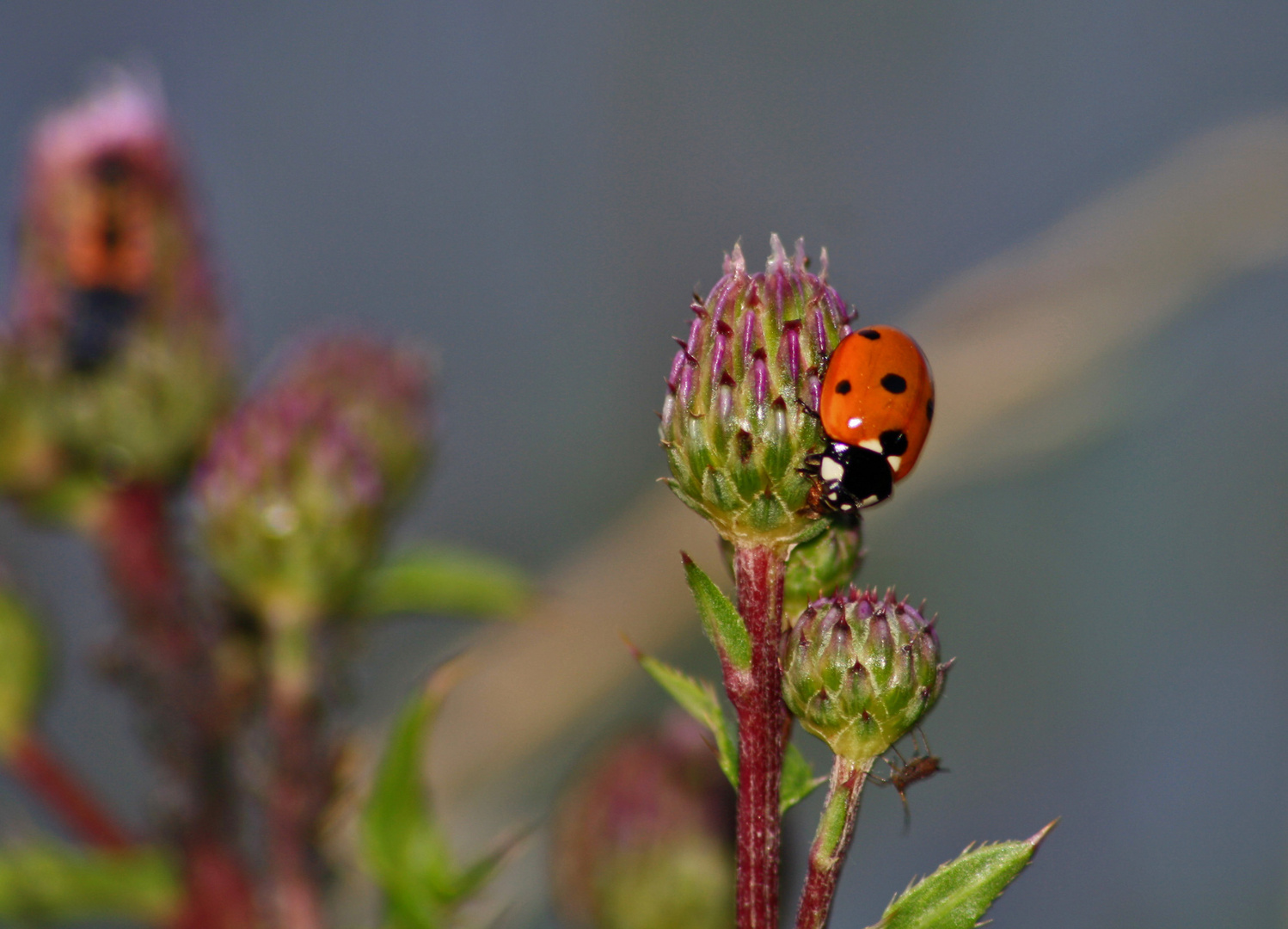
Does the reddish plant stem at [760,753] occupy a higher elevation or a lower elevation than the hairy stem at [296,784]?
lower

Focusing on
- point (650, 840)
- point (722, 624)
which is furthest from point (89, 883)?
point (722, 624)

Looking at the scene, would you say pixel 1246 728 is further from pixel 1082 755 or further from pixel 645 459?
pixel 645 459

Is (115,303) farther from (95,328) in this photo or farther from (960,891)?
(960,891)

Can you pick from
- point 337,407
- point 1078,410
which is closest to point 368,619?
point 337,407

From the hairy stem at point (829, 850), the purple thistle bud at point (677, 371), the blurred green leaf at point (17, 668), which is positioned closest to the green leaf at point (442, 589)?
the blurred green leaf at point (17, 668)

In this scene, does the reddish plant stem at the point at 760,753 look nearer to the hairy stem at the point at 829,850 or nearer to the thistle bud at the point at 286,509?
the hairy stem at the point at 829,850
